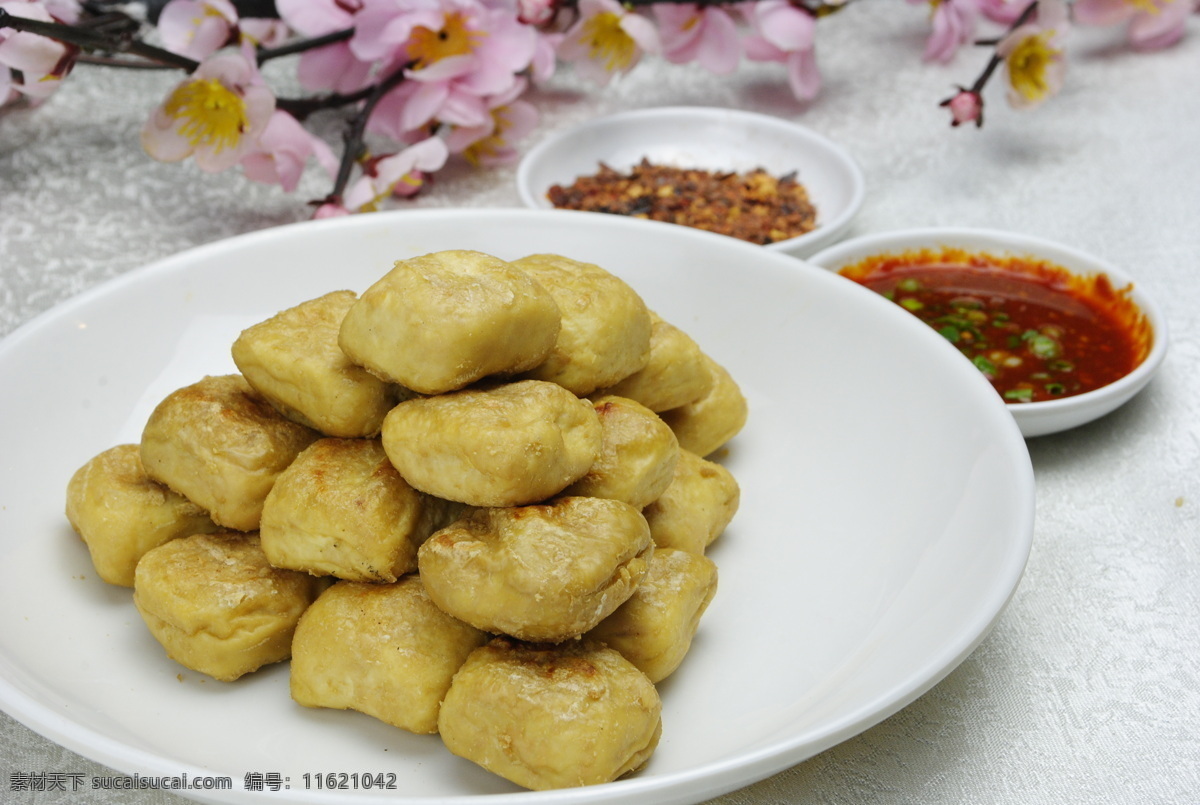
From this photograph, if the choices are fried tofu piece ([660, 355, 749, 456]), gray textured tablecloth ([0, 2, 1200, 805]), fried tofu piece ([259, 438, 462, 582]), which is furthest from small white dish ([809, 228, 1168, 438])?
fried tofu piece ([259, 438, 462, 582])

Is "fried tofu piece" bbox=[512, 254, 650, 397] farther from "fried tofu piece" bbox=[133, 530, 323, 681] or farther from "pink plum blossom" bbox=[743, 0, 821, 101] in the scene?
"pink plum blossom" bbox=[743, 0, 821, 101]

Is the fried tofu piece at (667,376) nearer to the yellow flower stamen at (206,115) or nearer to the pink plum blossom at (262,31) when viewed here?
the yellow flower stamen at (206,115)

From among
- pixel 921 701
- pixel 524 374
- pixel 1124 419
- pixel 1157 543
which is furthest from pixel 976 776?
pixel 1124 419

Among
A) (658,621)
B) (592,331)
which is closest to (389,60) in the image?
(592,331)

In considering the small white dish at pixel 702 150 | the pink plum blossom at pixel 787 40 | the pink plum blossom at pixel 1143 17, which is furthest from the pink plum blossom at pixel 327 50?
the pink plum blossom at pixel 1143 17

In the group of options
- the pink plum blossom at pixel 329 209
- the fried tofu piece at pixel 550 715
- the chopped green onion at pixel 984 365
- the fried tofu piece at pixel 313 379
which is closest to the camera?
the fried tofu piece at pixel 550 715
